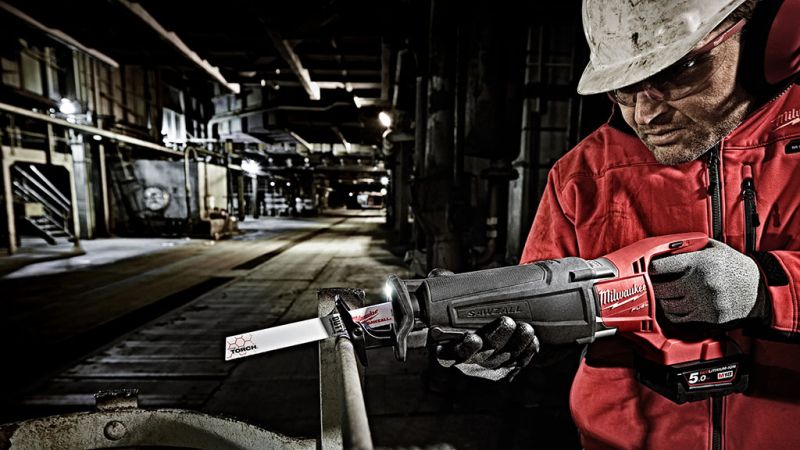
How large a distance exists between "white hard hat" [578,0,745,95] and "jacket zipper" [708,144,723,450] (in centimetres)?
30

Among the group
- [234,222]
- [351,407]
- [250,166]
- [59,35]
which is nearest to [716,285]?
[351,407]

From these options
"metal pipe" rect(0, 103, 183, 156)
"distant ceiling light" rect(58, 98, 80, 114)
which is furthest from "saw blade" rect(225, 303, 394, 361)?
"distant ceiling light" rect(58, 98, 80, 114)

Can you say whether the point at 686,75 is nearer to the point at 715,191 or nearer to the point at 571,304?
the point at 715,191

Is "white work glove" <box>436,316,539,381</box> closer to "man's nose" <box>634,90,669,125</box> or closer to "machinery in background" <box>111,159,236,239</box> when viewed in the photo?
"man's nose" <box>634,90,669,125</box>

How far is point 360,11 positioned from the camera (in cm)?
617

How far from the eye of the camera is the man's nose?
0.96 metres

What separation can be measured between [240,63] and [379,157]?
10.1m

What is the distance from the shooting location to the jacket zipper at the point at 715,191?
0.93 m

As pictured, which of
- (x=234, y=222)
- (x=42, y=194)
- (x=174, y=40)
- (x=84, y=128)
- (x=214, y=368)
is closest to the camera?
(x=214, y=368)

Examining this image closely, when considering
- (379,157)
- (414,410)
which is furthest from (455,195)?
(379,157)

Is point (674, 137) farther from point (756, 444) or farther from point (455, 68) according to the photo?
point (455, 68)

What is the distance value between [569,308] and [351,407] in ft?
2.01

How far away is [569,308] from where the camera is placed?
2.94 feet

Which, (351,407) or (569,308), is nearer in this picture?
(351,407)
